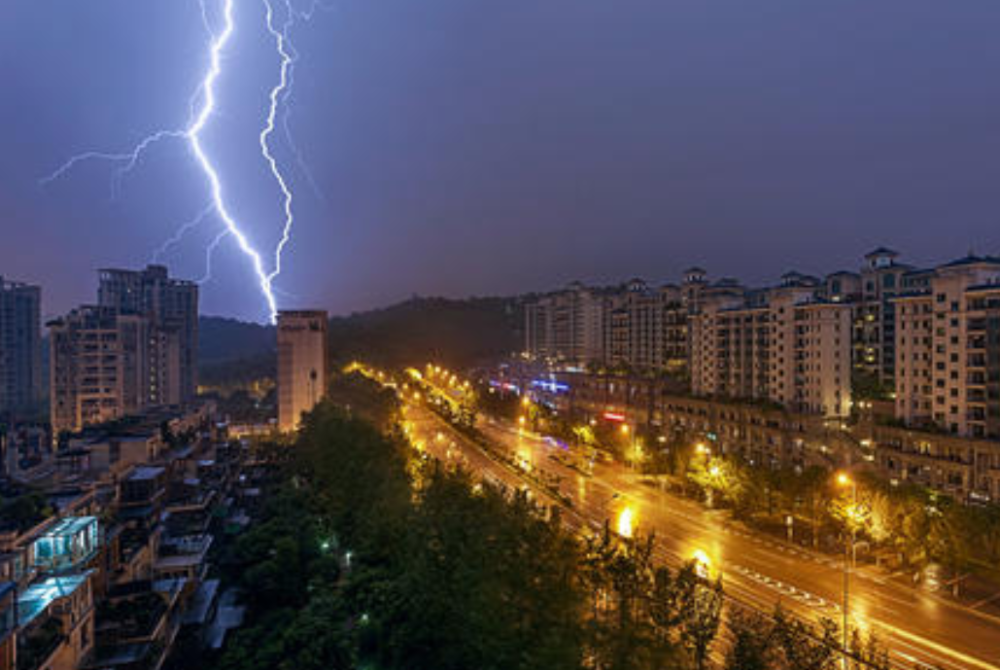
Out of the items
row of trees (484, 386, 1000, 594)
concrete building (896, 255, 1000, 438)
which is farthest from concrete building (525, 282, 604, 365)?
concrete building (896, 255, 1000, 438)

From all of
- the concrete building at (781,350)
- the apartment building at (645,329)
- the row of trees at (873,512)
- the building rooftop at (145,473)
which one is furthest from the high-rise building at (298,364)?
the row of trees at (873,512)

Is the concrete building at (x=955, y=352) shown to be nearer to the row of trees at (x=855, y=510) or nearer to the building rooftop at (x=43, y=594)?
the row of trees at (x=855, y=510)

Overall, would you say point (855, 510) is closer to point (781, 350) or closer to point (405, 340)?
point (781, 350)

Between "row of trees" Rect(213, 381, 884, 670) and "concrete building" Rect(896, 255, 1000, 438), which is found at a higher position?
"concrete building" Rect(896, 255, 1000, 438)

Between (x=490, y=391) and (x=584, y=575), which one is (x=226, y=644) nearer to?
(x=584, y=575)

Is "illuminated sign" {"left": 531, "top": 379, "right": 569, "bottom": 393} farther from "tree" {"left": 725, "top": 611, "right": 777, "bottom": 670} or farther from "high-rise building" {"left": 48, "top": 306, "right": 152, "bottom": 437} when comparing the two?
"tree" {"left": 725, "top": 611, "right": 777, "bottom": 670}

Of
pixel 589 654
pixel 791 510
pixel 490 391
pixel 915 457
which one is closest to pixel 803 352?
pixel 915 457

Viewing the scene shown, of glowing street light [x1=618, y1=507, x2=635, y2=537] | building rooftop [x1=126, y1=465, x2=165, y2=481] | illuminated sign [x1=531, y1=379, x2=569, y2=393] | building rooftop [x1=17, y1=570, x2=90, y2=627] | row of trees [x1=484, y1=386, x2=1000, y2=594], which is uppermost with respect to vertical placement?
illuminated sign [x1=531, y1=379, x2=569, y2=393]
